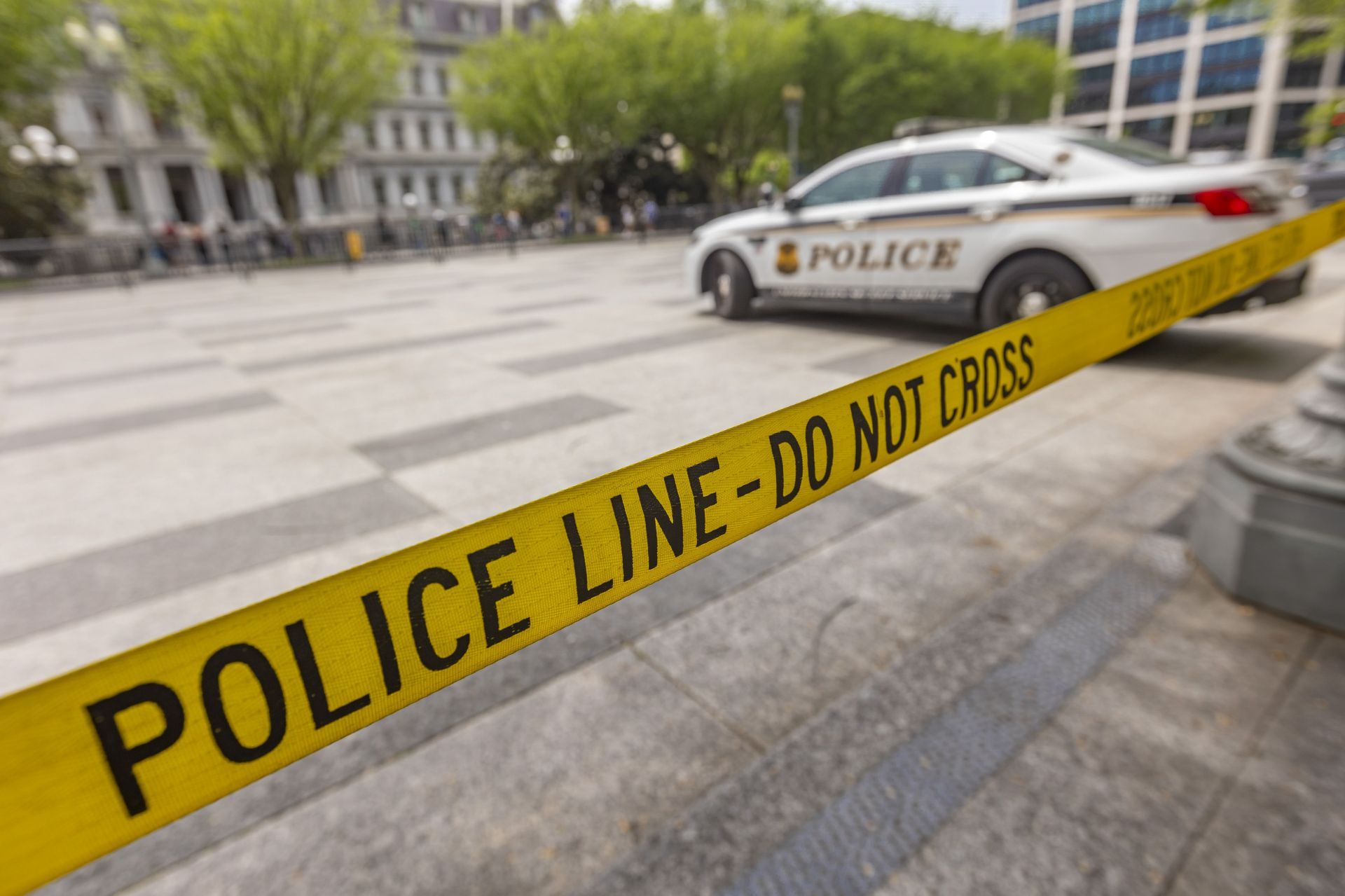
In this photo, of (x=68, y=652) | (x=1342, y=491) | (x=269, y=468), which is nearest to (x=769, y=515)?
(x=1342, y=491)

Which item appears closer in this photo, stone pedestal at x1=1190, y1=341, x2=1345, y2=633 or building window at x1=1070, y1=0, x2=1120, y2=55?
stone pedestal at x1=1190, y1=341, x2=1345, y2=633

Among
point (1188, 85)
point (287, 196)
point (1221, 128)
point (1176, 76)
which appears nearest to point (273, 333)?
point (287, 196)

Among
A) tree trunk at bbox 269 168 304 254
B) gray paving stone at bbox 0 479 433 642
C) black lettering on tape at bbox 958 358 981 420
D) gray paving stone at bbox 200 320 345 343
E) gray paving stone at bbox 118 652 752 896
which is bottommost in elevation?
gray paving stone at bbox 118 652 752 896

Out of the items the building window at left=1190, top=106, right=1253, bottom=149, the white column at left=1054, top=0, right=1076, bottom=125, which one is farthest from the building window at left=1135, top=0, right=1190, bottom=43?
the building window at left=1190, top=106, right=1253, bottom=149

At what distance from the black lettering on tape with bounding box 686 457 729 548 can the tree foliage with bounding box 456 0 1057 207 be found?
33030mm

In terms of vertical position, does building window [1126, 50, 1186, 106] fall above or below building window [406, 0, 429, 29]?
below

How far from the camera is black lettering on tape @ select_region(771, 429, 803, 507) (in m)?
1.38

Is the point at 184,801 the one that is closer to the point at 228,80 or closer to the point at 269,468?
the point at 269,468

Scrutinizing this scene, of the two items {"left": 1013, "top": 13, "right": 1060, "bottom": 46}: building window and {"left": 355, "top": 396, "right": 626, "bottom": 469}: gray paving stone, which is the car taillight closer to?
{"left": 355, "top": 396, "right": 626, "bottom": 469}: gray paving stone

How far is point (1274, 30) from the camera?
813 cm

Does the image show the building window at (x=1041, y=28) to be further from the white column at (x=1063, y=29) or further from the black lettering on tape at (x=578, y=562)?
the black lettering on tape at (x=578, y=562)

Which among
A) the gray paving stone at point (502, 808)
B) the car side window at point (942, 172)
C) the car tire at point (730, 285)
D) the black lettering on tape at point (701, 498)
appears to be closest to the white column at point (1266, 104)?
the car tire at point (730, 285)

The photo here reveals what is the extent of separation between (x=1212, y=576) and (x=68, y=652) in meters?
4.39

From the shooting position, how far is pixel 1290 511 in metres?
2.58
